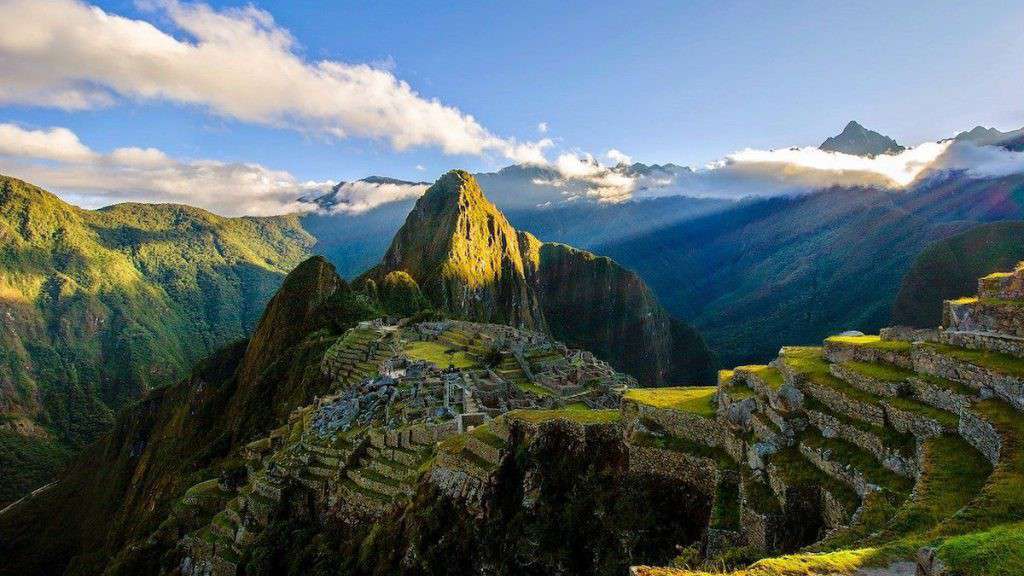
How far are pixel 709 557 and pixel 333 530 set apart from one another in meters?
23.8

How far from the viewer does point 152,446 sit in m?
149

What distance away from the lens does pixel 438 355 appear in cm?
7300

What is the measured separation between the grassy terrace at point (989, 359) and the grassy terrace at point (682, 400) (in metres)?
7.74

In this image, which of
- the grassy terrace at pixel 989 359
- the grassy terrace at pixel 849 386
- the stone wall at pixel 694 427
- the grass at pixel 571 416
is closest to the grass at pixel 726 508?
the stone wall at pixel 694 427

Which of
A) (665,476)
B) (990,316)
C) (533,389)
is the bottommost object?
(533,389)

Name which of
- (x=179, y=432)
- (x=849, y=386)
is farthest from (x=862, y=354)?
(x=179, y=432)

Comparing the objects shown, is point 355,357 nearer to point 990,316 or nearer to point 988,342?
point 990,316

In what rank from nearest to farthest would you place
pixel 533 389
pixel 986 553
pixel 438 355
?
pixel 986 553 < pixel 533 389 < pixel 438 355

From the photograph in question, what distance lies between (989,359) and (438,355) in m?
62.0

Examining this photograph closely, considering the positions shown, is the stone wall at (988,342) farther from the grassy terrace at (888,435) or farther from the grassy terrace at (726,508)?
the grassy terrace at (726,508)

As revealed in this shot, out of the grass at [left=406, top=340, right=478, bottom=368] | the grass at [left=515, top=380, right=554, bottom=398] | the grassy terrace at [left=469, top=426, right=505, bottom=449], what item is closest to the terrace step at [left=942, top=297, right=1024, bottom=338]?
the grassy terrace at [left=469, top=426, right=505, bottom=449]

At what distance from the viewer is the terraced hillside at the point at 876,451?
387 inches

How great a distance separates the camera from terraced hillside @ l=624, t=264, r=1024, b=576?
9.83 m

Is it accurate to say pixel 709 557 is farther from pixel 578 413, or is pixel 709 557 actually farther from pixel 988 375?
pixel 578 413
